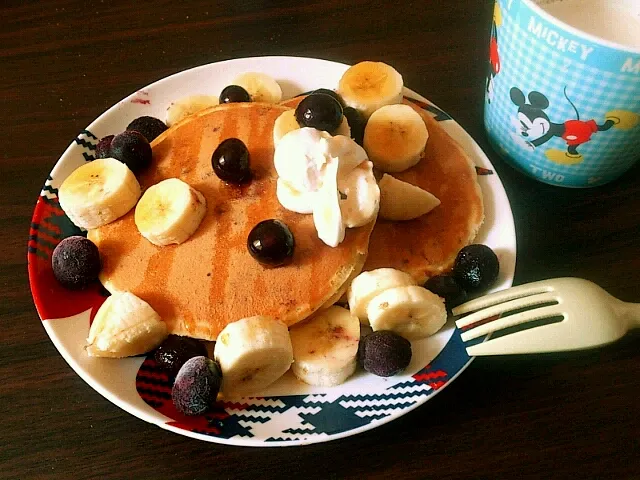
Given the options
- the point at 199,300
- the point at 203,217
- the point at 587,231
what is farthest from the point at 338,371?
the point at 587,231

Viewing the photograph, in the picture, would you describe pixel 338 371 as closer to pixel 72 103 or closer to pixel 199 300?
pixel 199 300

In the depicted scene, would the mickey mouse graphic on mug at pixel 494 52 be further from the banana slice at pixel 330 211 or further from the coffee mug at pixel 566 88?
the banana slice at pixel 330 211

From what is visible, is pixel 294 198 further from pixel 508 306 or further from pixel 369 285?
pixel 508 306

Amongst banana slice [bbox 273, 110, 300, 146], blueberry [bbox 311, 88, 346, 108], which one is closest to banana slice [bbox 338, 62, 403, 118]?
blueberry [bbox 311, 88, 346, 108]

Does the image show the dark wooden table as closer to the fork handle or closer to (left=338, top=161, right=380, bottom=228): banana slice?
the fork handle

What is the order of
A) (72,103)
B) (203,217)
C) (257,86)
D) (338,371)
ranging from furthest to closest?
1. (72,103)
2. (257,86)
3. (203,217)
4. (338,371)

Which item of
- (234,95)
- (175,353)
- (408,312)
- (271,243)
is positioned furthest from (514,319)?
(234,95)

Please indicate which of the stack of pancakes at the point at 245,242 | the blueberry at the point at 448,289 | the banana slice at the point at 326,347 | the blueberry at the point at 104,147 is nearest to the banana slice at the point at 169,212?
the stack of pancakes at the point at 245,242
